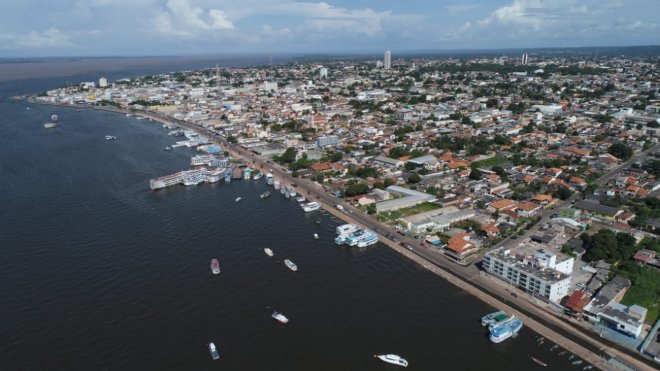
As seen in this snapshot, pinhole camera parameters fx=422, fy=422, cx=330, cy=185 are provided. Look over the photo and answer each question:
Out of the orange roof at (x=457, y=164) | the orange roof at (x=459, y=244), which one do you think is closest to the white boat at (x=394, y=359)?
the orange roof at (x=459, y=244)

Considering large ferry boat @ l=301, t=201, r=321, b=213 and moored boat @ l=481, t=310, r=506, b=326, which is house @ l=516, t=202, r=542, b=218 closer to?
moored boat @ l=481, t=310, r=506, b=326

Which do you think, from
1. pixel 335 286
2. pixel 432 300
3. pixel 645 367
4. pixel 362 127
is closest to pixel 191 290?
pixel 335 286

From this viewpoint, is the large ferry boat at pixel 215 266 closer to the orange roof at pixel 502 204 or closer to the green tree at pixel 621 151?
the orange roof at pixel 502 204

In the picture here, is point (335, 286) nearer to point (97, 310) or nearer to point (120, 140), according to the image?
point (97, 310)

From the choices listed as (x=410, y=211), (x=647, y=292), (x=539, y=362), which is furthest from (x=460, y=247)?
(x=647, y=292)

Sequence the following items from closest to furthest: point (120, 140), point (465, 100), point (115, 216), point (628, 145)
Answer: point (115, 216) < point (628, 145) < point (120, 140) < point (465, 100)

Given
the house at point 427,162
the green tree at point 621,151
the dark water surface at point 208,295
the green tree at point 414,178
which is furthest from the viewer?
the green tree at point 621,151
